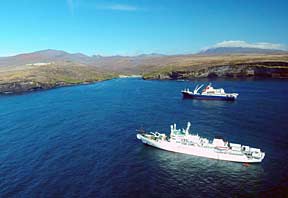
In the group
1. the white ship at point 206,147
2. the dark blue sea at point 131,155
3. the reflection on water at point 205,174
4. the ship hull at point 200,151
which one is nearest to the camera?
the reflection on water at point 205,174

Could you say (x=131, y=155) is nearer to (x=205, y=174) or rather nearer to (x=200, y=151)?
(x=200, y=151)

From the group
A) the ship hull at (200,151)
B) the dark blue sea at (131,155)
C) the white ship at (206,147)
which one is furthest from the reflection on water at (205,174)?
the white ship at (206,147)

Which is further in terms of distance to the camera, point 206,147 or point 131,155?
point 131,155

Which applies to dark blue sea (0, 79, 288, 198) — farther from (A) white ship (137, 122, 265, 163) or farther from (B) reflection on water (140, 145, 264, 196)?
(A) white ship (137, 122, 265, 163)

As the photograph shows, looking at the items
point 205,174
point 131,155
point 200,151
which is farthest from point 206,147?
point 131,155

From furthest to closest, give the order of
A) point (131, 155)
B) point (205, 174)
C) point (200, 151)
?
point (131, 155) < point (200, 151) < point (205, 174)

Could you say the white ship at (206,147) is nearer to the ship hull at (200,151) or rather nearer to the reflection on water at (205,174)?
the ship hull at (200,151)
